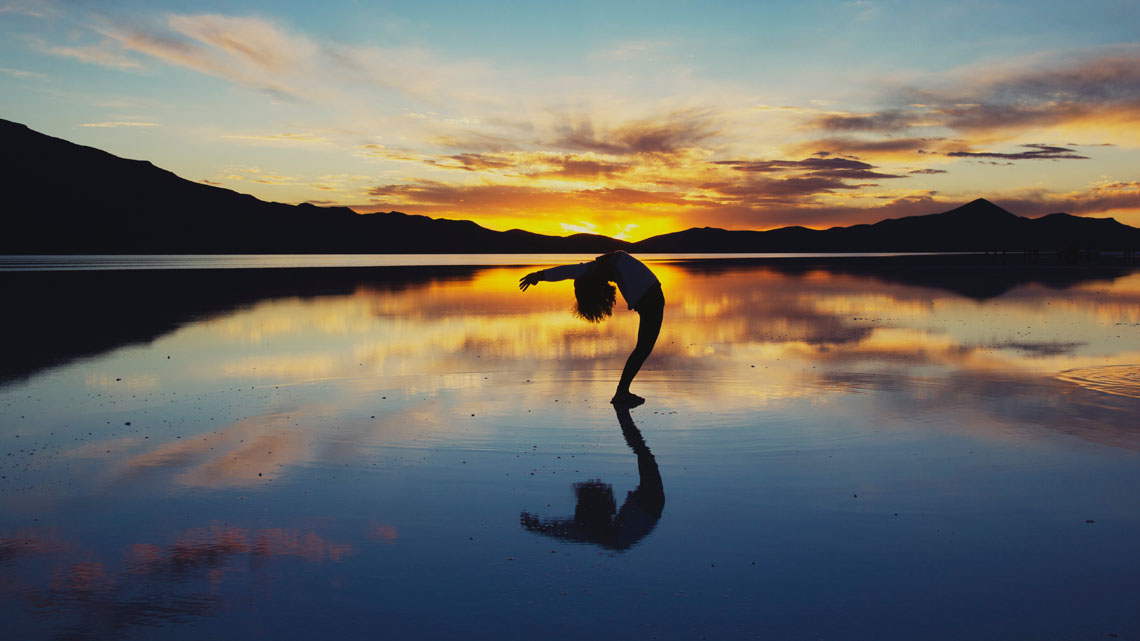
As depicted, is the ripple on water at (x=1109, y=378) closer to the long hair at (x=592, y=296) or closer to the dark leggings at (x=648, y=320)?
the dark leggings at (x=648, y=320)

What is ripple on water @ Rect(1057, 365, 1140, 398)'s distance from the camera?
1166 cm

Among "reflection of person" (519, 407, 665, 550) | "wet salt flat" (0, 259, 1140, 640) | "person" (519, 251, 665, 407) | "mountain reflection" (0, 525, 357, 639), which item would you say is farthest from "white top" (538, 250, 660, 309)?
"mountain reflection" (0, 525, 357, 639)

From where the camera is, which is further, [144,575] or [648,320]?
[648,320]

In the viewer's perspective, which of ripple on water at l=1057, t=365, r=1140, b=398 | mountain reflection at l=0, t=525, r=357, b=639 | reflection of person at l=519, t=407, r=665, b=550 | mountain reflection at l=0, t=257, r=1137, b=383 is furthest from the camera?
mountain reflection at l=0, t=257, r=1137, b=383

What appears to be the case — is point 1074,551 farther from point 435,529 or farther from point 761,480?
point 435,529

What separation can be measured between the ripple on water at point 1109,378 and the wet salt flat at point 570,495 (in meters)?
0.09

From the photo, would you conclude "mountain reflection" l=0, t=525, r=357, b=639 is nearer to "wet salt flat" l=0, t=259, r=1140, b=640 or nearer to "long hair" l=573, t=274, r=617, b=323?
"wet salt flat" l=0, t=259, r=1140, b=640

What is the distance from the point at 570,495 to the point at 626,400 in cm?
417

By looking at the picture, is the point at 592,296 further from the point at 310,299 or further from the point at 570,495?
the point at 310,299

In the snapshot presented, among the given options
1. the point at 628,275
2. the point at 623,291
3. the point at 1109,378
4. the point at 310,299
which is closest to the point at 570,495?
the point at 623,291

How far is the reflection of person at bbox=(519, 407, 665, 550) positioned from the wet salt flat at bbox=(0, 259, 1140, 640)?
4cm

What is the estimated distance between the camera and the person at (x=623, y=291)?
11547 mm

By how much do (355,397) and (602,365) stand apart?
16.6 feet

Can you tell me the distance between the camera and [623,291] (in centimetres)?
1166
